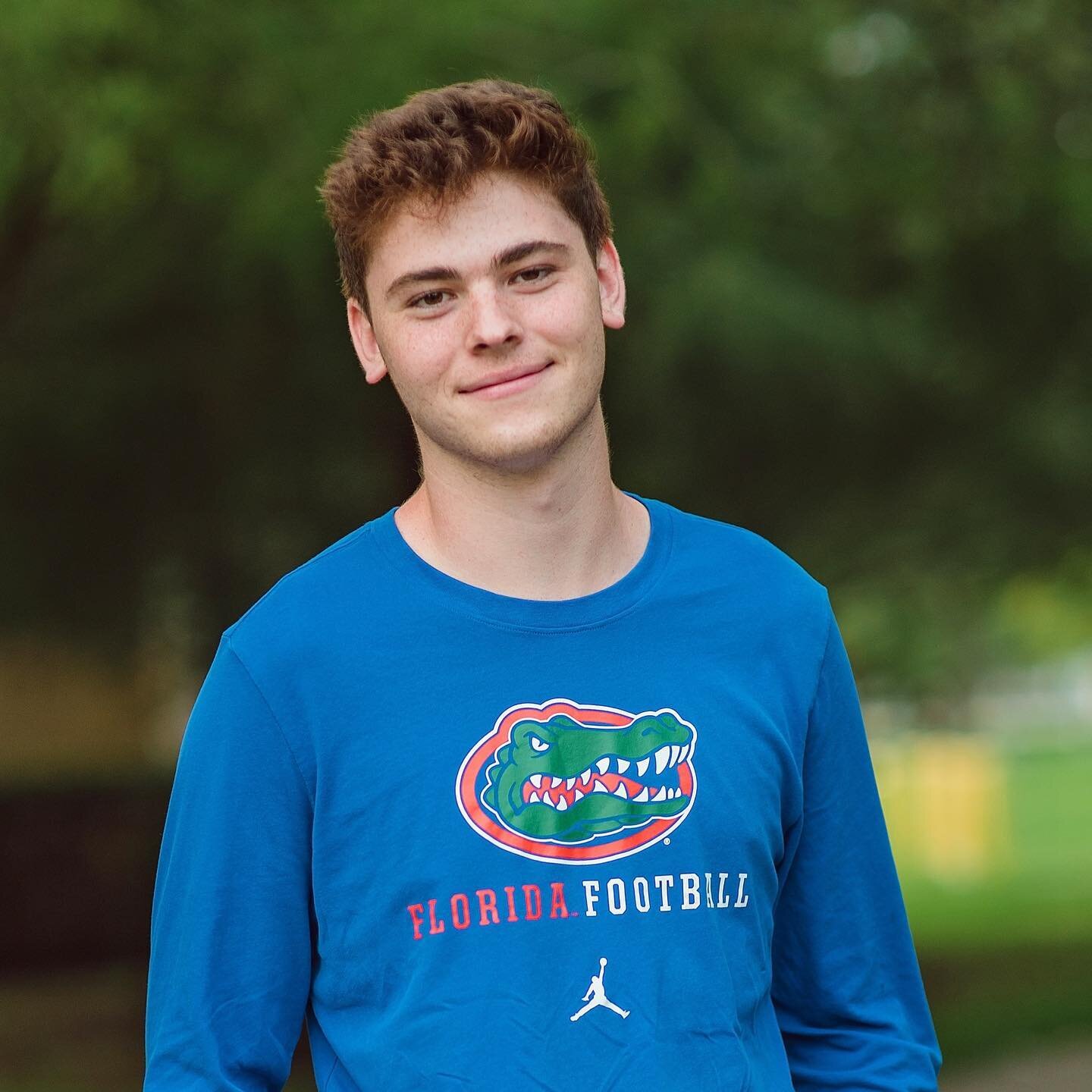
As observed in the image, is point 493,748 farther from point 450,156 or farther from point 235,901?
point 450,156

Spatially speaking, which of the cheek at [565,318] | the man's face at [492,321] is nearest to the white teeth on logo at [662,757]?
the man's face at [492,321]

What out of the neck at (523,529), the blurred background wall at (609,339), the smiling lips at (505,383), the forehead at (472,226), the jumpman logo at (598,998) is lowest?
the jumpman logo at (598,998)

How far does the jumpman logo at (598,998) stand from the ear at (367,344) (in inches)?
30.2

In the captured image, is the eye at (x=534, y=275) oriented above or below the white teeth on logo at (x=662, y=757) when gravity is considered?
above

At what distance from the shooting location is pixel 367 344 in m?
2.22

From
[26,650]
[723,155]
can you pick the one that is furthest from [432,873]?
[26,650]

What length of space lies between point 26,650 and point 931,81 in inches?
436

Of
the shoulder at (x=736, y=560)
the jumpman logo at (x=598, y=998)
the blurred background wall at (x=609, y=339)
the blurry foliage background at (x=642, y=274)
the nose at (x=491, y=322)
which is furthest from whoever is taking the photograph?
the blurred background wall at (x=609, y=339)

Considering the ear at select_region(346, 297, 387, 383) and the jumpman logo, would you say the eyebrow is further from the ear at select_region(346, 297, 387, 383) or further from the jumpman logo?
the jumpman logo

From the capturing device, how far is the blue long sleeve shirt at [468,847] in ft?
6.36

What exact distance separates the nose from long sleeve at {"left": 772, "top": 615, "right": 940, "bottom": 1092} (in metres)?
0.55

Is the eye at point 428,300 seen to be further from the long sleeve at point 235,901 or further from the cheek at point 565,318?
the long sleeve at point 235,901

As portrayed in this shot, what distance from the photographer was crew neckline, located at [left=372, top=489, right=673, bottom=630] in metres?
2.06

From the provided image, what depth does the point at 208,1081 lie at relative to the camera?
1.95 m
